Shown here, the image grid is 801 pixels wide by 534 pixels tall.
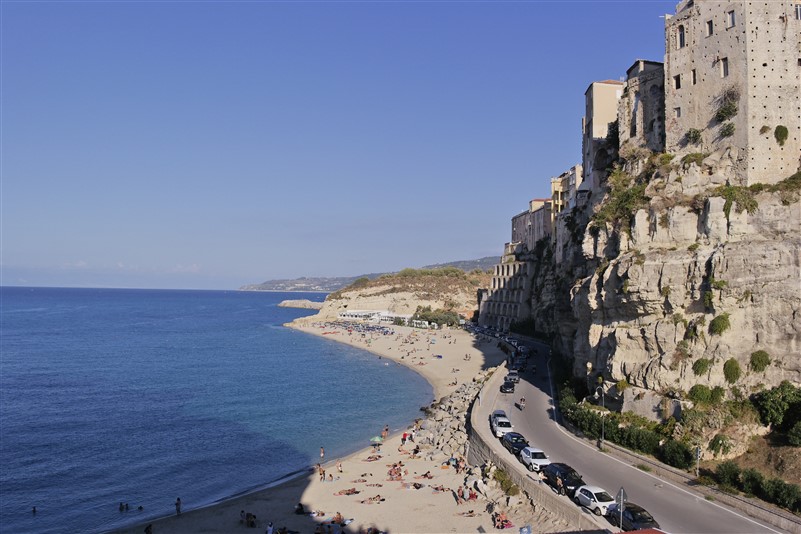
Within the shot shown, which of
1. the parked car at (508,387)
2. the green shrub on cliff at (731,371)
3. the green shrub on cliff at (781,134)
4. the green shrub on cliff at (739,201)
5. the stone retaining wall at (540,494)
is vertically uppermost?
the green shrub on cliff at (781,134)

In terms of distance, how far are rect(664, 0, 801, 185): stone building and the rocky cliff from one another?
1230mm

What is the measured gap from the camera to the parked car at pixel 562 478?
21.6 metres

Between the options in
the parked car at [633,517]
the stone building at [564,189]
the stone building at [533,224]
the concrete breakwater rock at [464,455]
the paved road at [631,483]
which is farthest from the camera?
the stone building at [533,224]

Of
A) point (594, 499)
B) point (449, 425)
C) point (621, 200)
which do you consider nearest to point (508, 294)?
point (449, 425)

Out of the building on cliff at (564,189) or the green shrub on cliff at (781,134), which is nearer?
the green shrub on cliff at (781,134)

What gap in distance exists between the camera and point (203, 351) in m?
86.4

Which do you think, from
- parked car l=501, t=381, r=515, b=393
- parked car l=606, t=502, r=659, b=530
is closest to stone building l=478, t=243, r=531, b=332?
parked car l=501, t=381, r=515, b=393

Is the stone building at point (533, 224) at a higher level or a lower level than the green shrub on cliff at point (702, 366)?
higher

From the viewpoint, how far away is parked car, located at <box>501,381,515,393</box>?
40.5 m

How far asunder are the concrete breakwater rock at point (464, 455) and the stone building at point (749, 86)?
19001mm

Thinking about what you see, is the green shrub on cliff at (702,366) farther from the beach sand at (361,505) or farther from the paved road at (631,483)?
the beach sand at (361,505)

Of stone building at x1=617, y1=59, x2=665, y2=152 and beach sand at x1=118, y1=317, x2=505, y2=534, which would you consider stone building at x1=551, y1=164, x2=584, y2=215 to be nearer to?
stone building at x1=617, y1=59, x2=665, y2=152

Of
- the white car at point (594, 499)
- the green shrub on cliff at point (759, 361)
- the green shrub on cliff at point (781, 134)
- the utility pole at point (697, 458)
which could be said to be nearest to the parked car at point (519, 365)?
the green shrub on cliff at point (759, 361)

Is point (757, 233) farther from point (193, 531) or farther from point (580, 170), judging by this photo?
point (580, 170)
